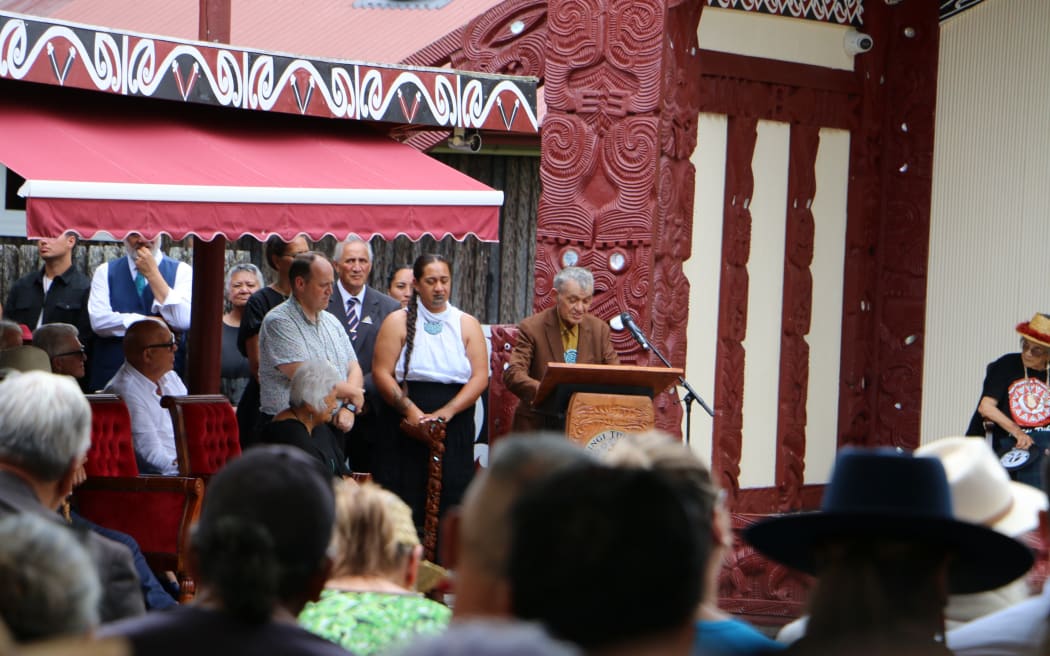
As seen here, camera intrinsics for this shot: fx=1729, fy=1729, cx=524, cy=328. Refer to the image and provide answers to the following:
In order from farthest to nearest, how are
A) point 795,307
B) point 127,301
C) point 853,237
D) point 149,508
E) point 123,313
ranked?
point 853,237 < point 795,307 < point 127,301 < point 123,313 < point 149,508

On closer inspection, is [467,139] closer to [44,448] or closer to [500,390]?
[500,390]

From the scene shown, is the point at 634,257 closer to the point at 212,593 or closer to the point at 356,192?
the point at 356,192

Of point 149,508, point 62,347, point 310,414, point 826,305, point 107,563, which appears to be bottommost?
point 149,508

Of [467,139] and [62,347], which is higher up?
[467,139]

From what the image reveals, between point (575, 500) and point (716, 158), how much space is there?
309 inches

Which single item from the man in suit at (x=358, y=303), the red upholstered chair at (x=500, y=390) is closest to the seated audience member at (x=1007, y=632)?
the man in suit at (x=358, y=303)

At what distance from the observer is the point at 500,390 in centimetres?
962

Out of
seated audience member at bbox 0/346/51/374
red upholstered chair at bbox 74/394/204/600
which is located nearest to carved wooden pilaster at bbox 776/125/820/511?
red upholstered chair at bbox 74/394/204/600

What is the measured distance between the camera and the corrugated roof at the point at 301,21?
1403 cm

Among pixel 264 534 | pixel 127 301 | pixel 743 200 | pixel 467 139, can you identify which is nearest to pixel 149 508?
pixel 127 301

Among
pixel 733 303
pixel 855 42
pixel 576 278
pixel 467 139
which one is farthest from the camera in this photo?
pixel 855 42

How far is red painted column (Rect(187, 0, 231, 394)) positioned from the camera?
839cm

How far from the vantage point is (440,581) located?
192 inches

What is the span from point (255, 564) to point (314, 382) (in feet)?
14.4
